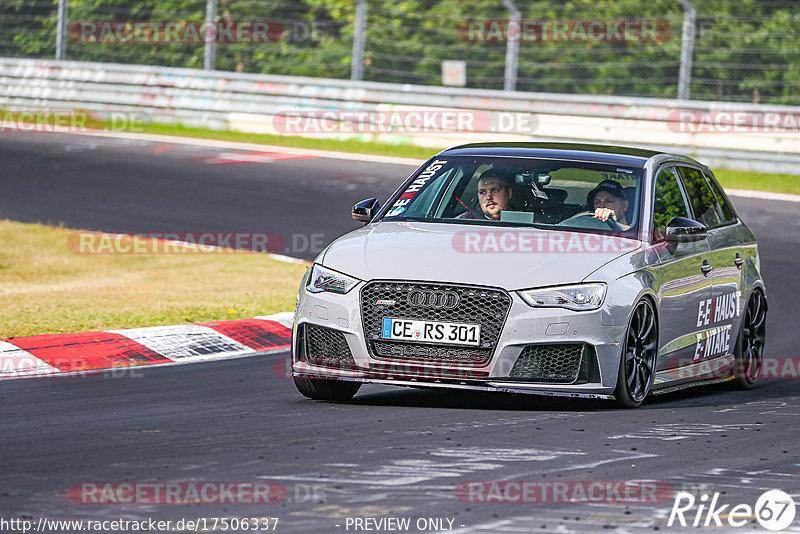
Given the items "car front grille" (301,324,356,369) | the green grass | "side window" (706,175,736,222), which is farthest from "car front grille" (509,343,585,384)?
the green grass

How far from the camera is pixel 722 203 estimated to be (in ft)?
33.7

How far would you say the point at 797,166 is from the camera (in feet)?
69.8

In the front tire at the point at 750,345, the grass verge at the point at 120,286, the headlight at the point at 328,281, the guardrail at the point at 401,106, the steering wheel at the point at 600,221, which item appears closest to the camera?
the headlight at the point at 328,281

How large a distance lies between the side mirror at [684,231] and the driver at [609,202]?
0.26m

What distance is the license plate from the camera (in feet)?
25.3

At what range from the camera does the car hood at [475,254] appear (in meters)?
7.75

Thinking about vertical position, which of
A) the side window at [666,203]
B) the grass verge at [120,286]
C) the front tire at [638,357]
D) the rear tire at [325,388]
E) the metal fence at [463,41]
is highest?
the metal fence at [463,41]

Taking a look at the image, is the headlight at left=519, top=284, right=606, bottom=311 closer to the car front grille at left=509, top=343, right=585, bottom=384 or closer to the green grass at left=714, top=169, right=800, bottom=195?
the car front grille at left=509, top=343, right=585, bottom=384

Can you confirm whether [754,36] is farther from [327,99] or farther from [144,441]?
[144,441]

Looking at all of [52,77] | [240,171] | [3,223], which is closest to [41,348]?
[3,223]

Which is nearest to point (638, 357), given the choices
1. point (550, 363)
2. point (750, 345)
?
point (550, 363)

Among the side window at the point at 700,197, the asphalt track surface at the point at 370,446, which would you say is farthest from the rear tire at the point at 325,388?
the side window at the point at 700,197

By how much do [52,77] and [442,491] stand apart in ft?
73.8

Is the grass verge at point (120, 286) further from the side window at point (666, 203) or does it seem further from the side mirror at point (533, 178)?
the side window at point (666, 203)
